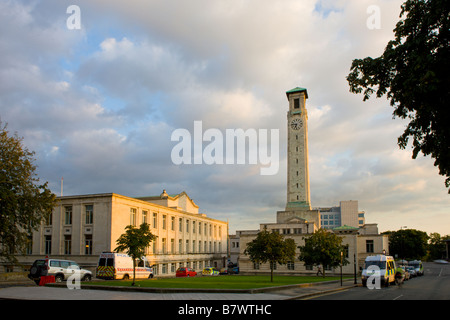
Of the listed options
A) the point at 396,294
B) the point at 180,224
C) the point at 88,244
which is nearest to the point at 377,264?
the point at 396,294

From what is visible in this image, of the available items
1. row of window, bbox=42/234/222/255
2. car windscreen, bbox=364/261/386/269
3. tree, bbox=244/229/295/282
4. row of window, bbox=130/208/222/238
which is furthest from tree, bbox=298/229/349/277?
row of window, bbox=42/234/222/255

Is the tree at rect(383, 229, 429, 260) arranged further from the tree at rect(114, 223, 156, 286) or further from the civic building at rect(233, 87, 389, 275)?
the tree at rect(114, 223, 156, 286)

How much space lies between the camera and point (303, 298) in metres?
23.4

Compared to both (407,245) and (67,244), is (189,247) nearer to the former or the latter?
(67,244)

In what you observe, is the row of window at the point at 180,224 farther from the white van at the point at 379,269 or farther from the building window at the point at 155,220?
the white van at the point at 379,269

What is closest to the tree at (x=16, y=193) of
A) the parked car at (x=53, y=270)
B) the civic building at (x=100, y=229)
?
the parked car at (x=53, y=270)

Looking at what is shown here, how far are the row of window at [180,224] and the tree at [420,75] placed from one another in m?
44.2

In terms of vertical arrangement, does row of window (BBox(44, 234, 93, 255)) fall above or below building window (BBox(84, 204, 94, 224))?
below

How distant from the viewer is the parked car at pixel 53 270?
3082cm

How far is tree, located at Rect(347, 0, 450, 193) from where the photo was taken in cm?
1600

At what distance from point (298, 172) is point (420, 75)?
74434 mm

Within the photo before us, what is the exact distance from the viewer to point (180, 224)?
238 ft

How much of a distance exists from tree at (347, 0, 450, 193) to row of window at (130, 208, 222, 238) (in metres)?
44.2
